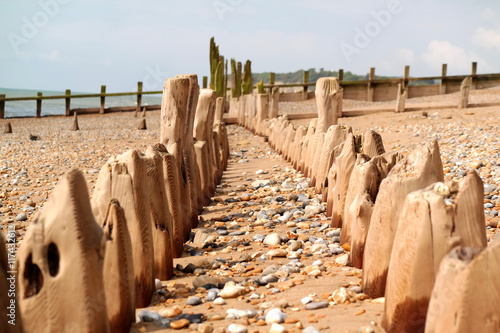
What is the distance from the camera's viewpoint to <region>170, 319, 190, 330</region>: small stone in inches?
123

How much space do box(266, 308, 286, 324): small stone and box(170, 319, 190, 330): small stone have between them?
482 millimetres

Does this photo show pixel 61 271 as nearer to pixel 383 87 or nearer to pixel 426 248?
pixel 426 248

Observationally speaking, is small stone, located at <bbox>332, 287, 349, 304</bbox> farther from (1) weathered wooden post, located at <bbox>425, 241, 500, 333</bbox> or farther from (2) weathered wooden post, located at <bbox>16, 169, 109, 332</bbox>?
(2) weathered wooden post, located at <bbox>16, 169, 109, 332</bbox>

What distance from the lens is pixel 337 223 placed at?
17.7 feet

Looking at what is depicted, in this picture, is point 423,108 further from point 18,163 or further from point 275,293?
point 275,293

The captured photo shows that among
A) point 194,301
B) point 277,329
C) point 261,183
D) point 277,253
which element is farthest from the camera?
point 261,183

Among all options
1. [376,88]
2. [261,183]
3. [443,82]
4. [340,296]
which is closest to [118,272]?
[340,296]

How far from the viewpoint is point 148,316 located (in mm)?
3246

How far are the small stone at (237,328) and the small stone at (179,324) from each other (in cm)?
27

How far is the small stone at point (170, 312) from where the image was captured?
330 cm

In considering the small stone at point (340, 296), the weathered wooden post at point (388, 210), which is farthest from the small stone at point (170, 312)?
the weathered wooden post at point (388, 210)

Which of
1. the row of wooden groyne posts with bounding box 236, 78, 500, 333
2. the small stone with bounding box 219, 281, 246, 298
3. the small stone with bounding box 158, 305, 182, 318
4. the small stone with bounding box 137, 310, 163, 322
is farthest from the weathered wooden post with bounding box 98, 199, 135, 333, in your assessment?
the row of wooden groyne posts with bounding box 236, 78, 500, 333

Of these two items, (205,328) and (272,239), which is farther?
(272,239)

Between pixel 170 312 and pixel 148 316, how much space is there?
5.5 inches
